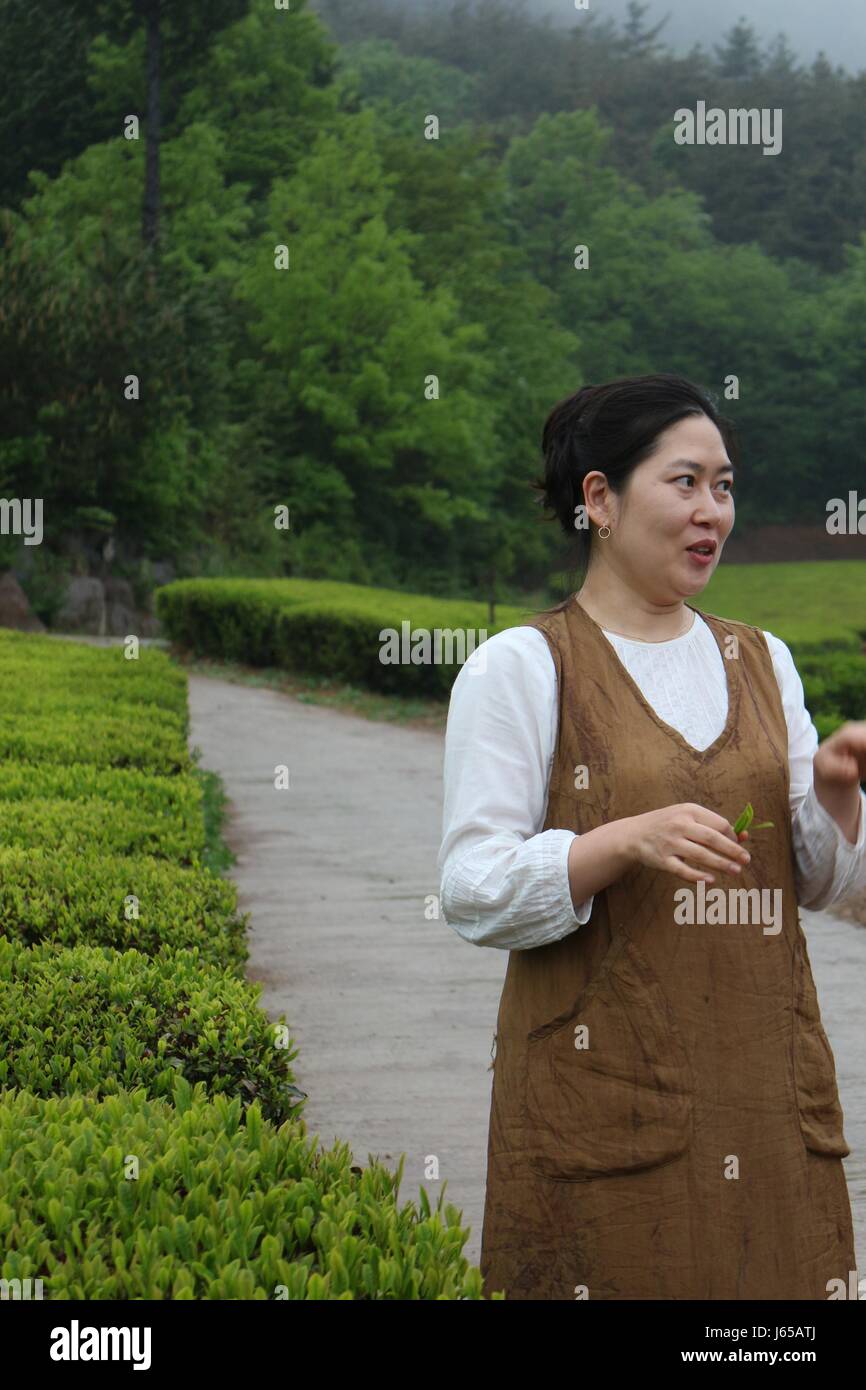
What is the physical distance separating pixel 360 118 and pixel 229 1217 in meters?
36.6

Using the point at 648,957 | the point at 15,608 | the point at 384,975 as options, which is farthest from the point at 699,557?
the point at 15,608

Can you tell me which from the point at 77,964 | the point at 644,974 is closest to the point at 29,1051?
the point at 77,964

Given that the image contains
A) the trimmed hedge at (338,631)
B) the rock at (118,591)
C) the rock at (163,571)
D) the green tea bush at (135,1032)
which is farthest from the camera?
the rock at (163,571)

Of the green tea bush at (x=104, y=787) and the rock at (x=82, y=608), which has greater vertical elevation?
the rock at (x=82, y=608)

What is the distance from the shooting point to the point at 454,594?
3753cm

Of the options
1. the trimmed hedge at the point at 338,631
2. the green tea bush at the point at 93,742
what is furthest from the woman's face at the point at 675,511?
the trimmed hedge at the point at 338,631

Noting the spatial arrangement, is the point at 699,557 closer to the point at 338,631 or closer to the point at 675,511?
the point at 675,511

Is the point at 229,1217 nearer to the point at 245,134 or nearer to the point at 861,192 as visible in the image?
the point at 245,134

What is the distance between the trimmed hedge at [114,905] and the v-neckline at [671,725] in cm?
199

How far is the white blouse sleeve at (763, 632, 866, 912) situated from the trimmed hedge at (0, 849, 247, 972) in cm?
204

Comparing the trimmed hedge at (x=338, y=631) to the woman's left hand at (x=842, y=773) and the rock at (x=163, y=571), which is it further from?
the woman's left hand at (x=842, y=773)

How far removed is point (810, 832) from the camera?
2342mm

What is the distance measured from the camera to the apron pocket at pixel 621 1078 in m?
2.22

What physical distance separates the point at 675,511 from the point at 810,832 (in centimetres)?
52
